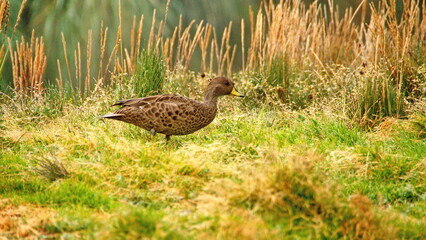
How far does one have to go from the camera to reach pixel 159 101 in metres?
5.45

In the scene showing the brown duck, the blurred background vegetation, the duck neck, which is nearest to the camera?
the brown duck

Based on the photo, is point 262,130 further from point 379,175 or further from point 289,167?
point 289,167

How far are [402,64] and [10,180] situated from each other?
4.59m

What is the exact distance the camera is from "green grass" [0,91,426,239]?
11.2 ft

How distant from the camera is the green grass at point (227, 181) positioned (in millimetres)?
3424

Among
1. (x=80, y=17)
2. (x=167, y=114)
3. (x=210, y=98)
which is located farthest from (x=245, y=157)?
(x=80, y=17)

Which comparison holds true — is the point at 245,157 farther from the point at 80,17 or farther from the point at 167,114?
the point at 80,17

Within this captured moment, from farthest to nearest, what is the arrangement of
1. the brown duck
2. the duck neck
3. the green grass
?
the duck neck
the brown duck
the green grass

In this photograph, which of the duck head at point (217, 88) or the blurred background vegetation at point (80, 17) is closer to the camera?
the duck head at point (217, 88)

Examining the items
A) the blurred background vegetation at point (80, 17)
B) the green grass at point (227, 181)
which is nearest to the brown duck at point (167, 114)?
the green grass at point (227, 181)

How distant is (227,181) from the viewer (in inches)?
146

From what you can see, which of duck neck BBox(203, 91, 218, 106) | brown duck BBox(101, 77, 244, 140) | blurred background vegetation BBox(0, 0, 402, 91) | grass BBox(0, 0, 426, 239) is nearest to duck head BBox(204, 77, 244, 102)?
duck neck BBox(203, 91, 218, 106)

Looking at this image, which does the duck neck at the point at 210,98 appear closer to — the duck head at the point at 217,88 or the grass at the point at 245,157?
the duck head at the point at 217,88

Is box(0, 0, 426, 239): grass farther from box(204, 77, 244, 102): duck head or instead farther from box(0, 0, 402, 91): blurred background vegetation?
box(204, 77, 244, 102): duck head
